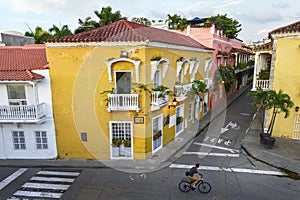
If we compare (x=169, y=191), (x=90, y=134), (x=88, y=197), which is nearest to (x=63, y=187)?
(x=88, y=197)

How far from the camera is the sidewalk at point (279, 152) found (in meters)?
11.7

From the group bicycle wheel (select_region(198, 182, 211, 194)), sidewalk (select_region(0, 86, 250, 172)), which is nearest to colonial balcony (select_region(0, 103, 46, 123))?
sidewalk (select_region(0, 86, 250, 172))

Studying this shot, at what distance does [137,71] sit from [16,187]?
27.0ft

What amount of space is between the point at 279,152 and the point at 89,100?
12.1 meters

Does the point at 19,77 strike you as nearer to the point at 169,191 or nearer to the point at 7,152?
the point at 7,152

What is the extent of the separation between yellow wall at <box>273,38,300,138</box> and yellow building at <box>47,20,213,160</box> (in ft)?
25.3

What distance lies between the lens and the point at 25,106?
1163 cm

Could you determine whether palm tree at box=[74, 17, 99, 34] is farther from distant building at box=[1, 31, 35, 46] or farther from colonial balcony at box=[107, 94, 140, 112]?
colonial balcony at box=[107, 94, 140, 112]

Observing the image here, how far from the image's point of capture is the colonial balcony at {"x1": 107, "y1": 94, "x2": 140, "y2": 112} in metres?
11.5

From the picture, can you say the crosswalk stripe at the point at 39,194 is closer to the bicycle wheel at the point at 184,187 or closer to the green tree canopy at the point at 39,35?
the bicycle wheel at the point at 184,187

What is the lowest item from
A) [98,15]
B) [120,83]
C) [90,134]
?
[90,134]

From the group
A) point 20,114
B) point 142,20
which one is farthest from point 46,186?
point 142,20

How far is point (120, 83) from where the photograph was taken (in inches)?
474

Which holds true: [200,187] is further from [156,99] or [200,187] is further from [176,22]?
[176,22]
